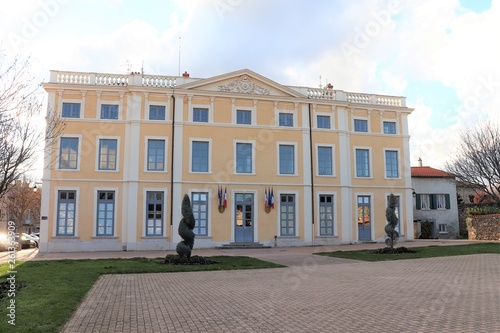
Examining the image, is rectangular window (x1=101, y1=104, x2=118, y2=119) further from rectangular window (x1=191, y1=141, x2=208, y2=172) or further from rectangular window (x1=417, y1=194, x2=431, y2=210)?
rectangular window (x1=417, y1=194, x2=431, y2=210)

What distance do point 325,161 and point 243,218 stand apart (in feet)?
20.7

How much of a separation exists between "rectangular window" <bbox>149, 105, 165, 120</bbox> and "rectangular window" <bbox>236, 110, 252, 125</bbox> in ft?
14.4

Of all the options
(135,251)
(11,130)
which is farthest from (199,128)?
(11,130)

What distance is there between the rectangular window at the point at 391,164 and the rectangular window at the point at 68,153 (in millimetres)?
18864

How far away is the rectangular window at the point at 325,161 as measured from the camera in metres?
26.4

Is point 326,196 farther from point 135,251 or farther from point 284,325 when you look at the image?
point 284,325

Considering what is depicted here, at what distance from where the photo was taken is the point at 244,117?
25688mm

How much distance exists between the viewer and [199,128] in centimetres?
2483

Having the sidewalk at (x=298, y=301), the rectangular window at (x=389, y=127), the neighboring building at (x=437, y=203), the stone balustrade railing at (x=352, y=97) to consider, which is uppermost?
the stone balustrade railing at (x=352, y=97)

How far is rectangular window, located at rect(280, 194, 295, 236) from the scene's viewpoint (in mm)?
25391

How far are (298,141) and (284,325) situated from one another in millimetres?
20139

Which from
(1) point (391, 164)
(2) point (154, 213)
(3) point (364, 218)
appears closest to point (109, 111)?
(2) point (154, 213)

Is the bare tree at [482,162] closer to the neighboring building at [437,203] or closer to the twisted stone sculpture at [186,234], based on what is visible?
the neighboring building at [437,203]

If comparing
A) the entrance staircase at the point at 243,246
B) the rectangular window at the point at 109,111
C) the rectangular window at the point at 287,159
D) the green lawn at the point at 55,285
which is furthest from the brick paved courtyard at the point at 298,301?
the rectangular window at the point at 109,111
